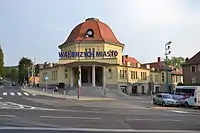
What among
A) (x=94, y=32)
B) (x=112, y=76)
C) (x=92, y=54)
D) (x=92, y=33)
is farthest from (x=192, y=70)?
(x=92, y=33)

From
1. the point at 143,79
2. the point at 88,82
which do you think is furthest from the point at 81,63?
the point at 143,79

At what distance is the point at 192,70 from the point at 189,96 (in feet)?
112

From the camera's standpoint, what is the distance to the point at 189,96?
38.5m

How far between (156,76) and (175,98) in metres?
48.4

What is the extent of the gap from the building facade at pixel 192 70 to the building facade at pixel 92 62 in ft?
26.9

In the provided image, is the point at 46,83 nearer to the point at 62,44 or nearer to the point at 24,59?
the point at 62,44

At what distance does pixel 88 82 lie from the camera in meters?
69.9

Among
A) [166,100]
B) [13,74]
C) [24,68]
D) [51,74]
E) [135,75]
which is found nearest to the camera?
[166,100]

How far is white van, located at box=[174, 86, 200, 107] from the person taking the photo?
37156 mm

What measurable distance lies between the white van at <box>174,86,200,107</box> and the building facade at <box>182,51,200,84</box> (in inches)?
1152

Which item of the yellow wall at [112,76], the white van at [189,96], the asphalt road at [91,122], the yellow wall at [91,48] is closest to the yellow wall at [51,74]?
the yellow wall at [91,48]

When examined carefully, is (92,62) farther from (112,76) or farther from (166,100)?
(166,100)

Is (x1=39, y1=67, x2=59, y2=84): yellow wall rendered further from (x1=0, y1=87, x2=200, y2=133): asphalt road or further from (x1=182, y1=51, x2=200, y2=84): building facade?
(x1=0, y1=87, x2=200, y2=133): asphalt road

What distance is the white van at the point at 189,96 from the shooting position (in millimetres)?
37156
